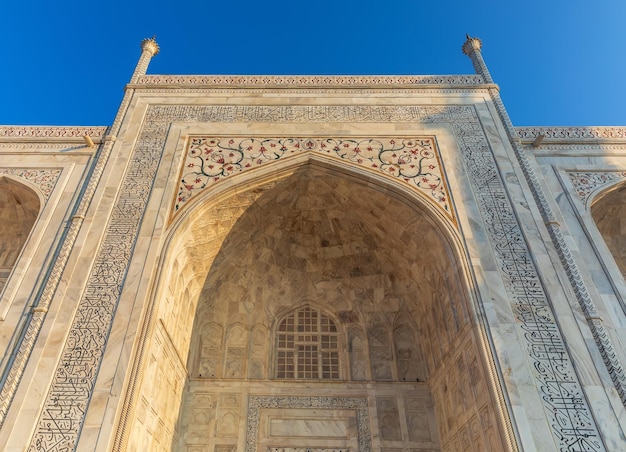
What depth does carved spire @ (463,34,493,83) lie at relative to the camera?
8430mm

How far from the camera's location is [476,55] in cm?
891

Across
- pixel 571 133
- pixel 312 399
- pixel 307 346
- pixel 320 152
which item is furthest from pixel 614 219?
pixel 312 399

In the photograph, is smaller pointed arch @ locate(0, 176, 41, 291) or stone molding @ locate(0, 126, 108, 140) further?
stone molding @ locate(0, 126, 108, 140)

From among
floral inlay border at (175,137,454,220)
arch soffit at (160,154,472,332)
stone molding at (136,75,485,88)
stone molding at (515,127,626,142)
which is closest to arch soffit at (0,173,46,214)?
floral inlay border at (175,137,454,220)

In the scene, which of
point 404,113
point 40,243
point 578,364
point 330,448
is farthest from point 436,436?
point 40,243

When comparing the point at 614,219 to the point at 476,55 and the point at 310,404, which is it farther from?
the point at 310,404

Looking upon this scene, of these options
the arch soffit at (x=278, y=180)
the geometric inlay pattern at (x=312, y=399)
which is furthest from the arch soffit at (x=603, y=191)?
the arch soffit at (x=278, y=180)

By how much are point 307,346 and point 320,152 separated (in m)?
3.23

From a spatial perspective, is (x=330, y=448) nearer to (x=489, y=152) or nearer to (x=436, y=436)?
(x=436, y=436)

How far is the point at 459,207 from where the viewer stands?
251 inches

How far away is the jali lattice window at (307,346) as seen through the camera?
290 inches

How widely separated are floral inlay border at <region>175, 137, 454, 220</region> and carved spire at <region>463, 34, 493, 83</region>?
2.19 meters

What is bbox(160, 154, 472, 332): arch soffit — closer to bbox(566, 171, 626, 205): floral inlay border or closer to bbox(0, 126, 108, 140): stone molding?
bbox(566, 171, 626, 205): floral inlay border

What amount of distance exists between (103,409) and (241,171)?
3.65m
